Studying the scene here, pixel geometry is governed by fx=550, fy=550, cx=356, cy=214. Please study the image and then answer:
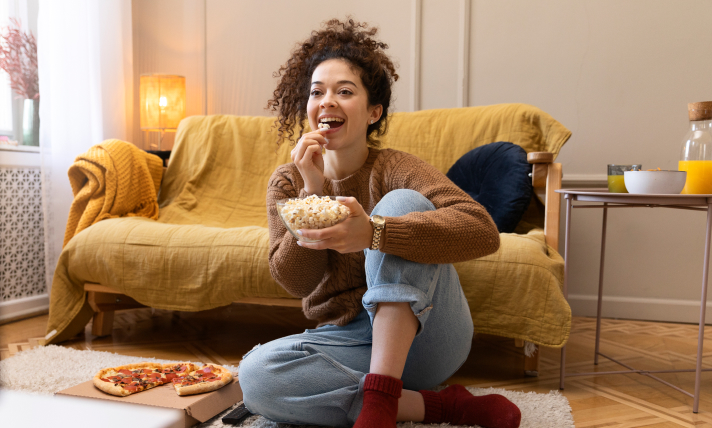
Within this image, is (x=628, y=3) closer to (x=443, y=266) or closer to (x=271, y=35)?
(x=271, y=35)

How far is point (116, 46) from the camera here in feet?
8.60

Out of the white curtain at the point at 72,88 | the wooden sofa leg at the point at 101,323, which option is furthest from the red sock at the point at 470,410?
the white curtain at the point at 72,88

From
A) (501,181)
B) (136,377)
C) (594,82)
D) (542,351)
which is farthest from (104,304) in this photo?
(594,82)

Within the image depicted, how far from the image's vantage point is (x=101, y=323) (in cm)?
197

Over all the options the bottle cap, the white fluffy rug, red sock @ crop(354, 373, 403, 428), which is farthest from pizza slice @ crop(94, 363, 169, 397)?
the bottle cap

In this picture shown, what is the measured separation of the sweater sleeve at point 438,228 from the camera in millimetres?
954

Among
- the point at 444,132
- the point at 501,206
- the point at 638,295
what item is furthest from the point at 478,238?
the point at 638,295

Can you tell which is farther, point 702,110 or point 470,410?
point 702,110

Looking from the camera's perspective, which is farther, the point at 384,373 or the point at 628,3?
the point at 628,3

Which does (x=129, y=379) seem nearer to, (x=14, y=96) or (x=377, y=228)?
(x=377, y=228)

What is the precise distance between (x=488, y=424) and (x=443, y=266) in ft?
1.16

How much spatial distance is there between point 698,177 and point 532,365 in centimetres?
67

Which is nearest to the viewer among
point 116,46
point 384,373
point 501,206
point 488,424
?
point 384,373

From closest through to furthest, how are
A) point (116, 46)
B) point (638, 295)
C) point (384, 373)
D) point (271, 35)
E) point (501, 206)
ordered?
1. point (384, 373)
2. point (501, 206)
3. point (638, 295)
4. point (116, 46)
5. point (271, 35)
